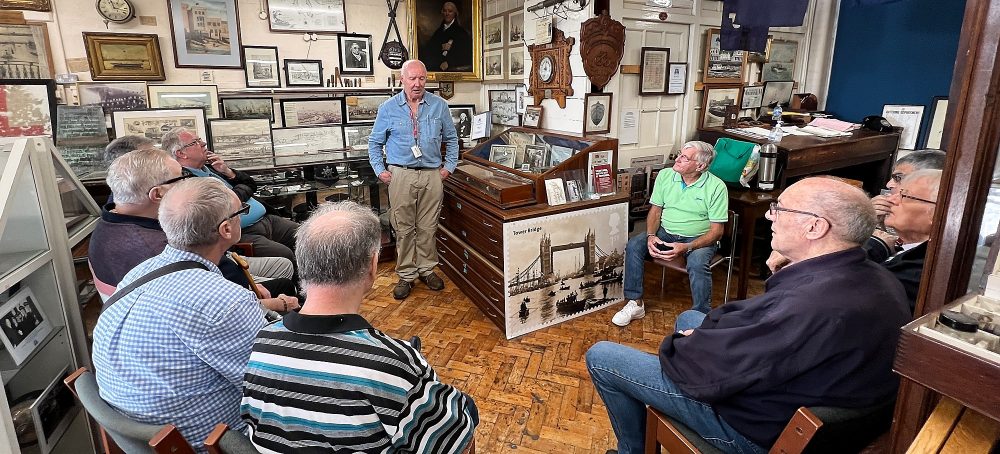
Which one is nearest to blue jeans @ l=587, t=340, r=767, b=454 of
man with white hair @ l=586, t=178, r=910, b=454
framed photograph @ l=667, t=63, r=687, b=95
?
man with white hair @ l=586, t=178, r=910, b=454

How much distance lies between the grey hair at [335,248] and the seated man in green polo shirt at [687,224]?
2.37 metres

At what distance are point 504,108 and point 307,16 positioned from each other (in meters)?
1.98

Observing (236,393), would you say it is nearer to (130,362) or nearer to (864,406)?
(130,362)

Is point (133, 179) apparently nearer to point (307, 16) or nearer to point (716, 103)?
point (307, 16)

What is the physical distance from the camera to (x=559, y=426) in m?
2.31

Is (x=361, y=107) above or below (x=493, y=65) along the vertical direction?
below

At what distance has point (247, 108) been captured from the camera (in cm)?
435

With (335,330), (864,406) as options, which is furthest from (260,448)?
(864,406)

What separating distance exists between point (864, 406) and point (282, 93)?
4.68 meters

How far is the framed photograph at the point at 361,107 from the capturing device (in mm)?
4793

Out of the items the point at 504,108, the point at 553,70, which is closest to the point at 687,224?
the point at 553,70

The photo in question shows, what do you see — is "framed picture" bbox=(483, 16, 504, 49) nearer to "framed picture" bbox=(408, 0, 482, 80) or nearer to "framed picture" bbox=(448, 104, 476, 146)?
"framed picture" bbox=(408, 0, 482, 80)

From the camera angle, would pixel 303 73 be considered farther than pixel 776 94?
No

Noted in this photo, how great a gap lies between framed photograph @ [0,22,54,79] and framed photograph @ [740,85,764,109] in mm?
5621
